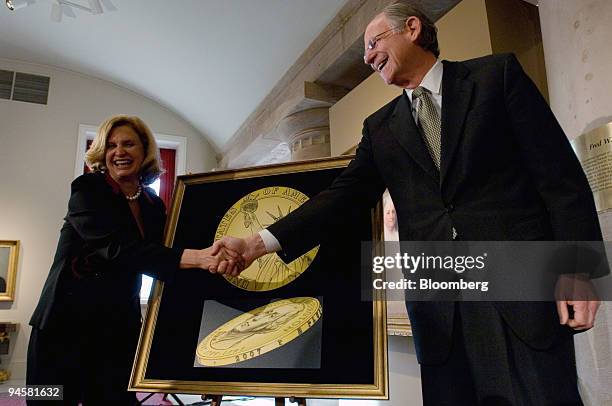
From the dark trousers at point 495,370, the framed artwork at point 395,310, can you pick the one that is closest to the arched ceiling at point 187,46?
the framed artwork at point 395,310

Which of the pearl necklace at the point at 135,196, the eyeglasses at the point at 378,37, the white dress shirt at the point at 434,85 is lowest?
the pearl necklace at the point at 135,196

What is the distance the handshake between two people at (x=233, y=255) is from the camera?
1499 mm

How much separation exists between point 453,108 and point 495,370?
0.65 m

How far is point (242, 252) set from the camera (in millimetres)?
1513

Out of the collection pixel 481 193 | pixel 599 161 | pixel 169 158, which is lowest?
pixel 481 193

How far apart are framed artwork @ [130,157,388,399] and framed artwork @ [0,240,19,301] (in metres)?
5.78

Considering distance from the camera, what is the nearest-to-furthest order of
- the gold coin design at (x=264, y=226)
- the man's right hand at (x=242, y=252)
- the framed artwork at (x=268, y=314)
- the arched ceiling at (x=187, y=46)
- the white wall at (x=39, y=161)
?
1. the framed artwork at (x=268, y=314)
2. the man's right hand at (x=242, y=252)
3. the gold coin design at (x=264, y=226)
4. the arched ceiling at (x=187, y=46)
5. the white wall at (x=39, y=161)

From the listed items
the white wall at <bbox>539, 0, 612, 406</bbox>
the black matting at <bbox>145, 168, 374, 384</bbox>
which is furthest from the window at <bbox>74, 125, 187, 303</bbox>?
the white wall at <bbox>539, 0, 612, 406</bbox>

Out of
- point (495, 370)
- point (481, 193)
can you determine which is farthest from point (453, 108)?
point (495, 370)

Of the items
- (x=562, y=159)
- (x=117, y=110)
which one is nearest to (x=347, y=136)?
(x=562, y=159)

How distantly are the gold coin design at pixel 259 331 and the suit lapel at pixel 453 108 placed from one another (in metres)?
0.65

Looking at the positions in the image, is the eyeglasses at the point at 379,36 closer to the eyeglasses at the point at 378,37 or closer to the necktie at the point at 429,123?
the eyeglasses at the point at 378,37

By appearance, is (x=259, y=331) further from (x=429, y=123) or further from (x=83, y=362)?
(x=429, y=123)

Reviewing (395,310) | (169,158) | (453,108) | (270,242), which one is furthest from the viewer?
(169,158)
